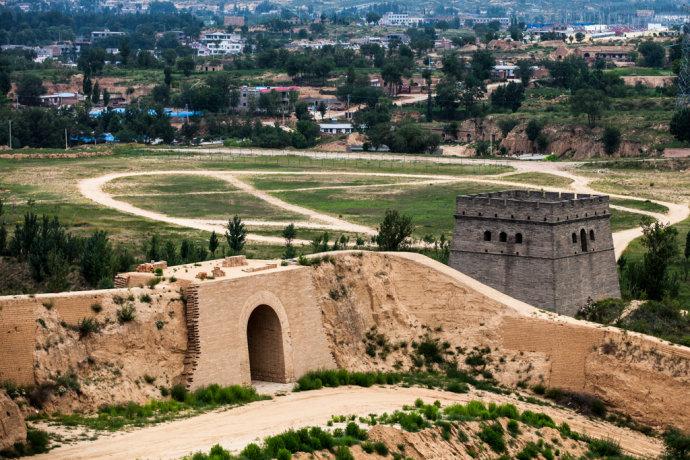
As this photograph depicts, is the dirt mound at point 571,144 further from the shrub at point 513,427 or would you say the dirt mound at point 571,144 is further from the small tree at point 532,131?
the shrub at point 513,427

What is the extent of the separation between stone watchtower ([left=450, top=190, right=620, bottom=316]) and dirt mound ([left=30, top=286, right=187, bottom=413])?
1634 centimetres

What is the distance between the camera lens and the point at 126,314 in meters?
40.2

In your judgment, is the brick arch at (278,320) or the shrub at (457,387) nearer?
the brick arch at (278,320)

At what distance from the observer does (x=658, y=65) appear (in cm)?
16325

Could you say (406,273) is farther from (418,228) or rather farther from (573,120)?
(573,120)

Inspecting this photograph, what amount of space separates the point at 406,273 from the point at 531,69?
112 metres

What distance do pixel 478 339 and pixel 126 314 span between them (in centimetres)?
1204

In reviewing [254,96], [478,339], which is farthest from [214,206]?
[254,96]

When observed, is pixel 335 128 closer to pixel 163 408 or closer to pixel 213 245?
pixel 213 245

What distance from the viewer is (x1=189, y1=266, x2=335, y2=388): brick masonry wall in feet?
136

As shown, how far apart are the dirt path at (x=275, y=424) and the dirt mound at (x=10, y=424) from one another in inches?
26.2

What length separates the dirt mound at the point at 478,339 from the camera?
1794 inches

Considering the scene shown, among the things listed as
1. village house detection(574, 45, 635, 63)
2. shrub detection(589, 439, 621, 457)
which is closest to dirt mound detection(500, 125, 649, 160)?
village house detection(574, 45, 635, 63)

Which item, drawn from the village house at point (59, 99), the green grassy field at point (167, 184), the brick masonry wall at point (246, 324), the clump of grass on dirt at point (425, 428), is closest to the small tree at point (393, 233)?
the brick masonry wall at point (246, 324)
